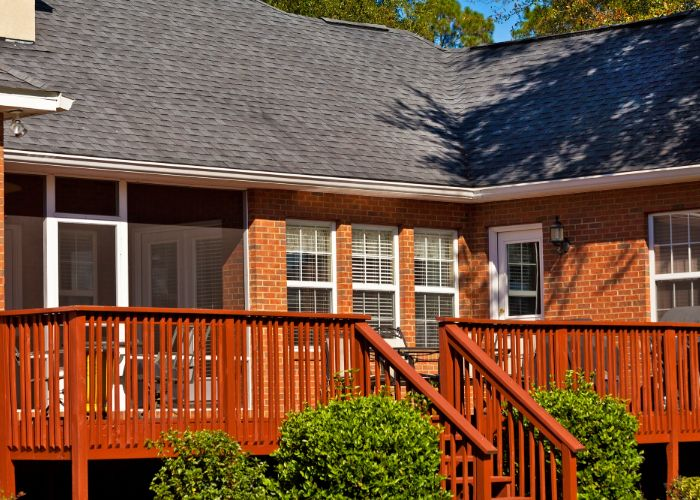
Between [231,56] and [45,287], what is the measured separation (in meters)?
5.19

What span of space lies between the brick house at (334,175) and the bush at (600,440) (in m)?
4.81

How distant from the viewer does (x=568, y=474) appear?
1088 centimetres

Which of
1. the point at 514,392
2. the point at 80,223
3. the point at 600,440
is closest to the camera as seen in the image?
the point at 514,392

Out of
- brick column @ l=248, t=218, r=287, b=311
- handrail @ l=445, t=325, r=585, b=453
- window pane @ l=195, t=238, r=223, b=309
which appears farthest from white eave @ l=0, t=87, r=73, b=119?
brick column @ l=248, t=218, r=287, b=311

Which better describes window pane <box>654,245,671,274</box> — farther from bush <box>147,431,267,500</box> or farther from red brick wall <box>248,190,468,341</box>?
bush <box>147,431,267,500</box>

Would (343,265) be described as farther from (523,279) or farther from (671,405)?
(671,405)

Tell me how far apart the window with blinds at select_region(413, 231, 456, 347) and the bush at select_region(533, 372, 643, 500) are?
5648mm

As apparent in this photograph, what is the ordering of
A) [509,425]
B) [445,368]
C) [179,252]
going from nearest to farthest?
[509,425] < [445,368] < [179,252]

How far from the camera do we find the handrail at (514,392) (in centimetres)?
1082

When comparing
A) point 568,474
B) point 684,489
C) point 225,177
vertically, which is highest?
point 225,177

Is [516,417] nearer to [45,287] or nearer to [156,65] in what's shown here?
[45,287]

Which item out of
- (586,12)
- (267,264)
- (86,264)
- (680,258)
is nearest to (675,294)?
(680,258)

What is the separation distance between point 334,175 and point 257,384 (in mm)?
5289

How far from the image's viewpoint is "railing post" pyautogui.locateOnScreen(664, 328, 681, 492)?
43.8 feet
